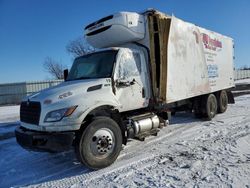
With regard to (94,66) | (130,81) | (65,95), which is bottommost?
(65,95)

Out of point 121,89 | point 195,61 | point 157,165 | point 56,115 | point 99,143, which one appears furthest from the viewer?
point 195,61

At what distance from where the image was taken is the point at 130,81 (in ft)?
21.8

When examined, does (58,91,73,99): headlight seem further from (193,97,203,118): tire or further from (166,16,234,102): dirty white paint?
(193,97,203,118): tire

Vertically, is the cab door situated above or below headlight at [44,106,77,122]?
above

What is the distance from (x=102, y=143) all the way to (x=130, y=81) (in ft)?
5.69

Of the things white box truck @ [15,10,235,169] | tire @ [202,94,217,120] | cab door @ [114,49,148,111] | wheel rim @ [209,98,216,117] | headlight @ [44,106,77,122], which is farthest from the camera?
wheel rim @ [209,98,216,117]

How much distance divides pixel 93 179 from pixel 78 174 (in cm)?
48

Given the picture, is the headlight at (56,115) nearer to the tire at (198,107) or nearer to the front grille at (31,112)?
the front grille at (31,112)

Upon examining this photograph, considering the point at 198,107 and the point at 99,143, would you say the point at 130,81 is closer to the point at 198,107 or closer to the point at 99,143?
the point at 99,143

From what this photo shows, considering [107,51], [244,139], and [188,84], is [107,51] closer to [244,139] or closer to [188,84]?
[188,84]

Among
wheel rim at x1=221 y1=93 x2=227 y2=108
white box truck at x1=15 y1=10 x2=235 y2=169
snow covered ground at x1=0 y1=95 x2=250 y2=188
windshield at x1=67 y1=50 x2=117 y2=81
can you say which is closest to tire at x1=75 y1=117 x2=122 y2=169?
white box truck at x1=15 y1=10 x2=235 y2=169

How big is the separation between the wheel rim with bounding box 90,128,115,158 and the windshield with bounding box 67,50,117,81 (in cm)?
131

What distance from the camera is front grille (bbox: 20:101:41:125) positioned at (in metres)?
5.41

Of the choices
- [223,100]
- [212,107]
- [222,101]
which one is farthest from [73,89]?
[223,100]
